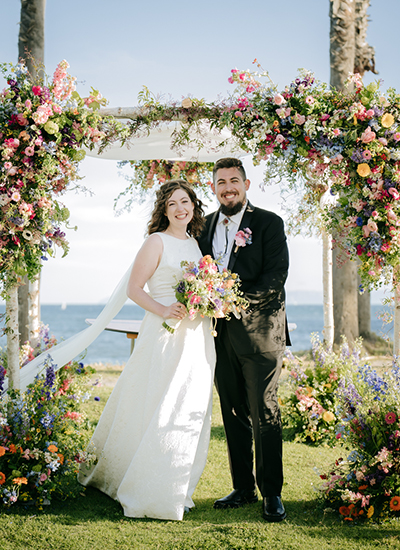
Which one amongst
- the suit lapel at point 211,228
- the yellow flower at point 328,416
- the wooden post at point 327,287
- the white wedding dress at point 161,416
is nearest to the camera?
the white wedding dress at point 161,416

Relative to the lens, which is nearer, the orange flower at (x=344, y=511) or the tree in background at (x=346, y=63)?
the orange flower at (x=344, y=511)

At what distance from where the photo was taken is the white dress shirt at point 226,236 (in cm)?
390

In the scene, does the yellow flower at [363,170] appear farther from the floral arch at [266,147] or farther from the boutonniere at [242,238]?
the boutonniere at [242,238]

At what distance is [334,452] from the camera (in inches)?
197

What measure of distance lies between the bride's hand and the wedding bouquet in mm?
51

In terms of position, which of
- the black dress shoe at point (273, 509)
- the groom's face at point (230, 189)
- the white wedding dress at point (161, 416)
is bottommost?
the black dress shoe at point (273, 509)

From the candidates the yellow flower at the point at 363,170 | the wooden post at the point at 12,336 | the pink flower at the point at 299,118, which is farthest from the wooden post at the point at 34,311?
the yellow flower at the point at 363,170

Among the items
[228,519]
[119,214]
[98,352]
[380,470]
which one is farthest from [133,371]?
[98,352]

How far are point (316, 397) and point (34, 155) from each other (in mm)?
3872

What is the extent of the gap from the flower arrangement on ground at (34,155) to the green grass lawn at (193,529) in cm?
172

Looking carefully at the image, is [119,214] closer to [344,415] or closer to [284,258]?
[284,258]

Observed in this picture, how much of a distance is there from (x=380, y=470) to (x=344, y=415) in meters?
0.44

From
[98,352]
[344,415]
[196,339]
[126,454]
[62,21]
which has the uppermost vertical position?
[62,21]

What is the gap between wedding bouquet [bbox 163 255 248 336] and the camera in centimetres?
333
